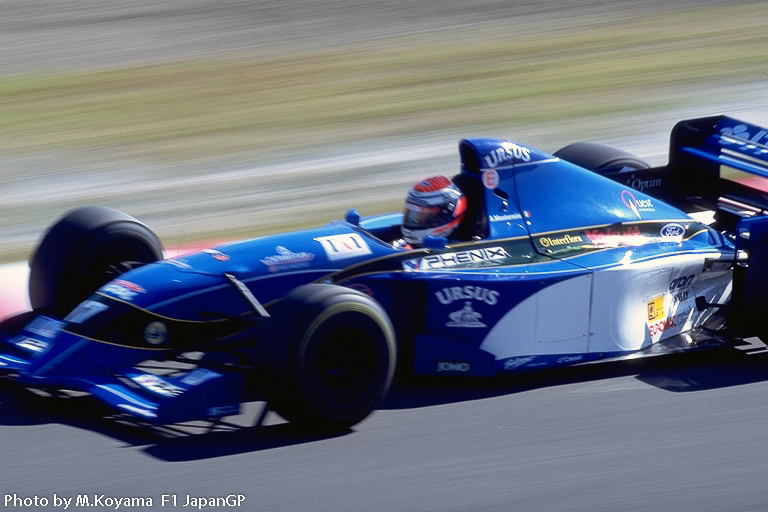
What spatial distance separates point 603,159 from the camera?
8062mm

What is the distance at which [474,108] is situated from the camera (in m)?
13.8

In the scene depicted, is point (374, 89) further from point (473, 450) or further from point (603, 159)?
point (473, 450)

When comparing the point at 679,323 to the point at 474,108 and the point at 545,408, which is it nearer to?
the point at 545,408

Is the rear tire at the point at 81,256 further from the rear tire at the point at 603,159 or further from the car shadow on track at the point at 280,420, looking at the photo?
the rear tire at the point at 603,159

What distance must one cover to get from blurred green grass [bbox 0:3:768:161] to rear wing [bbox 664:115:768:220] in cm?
558

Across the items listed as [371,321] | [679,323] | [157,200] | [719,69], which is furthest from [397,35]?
[371,321]

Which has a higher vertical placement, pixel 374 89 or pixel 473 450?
pixel 374 89

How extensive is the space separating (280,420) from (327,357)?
0.40 m

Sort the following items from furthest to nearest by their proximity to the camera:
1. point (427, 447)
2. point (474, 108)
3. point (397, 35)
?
point (397, 35) < point (474, 108) < point (427, 447)

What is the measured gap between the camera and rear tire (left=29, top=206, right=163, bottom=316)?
20.5 ft

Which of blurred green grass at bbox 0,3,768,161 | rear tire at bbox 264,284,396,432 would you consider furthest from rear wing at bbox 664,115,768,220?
blurred green grass at bbox 0,3,768,161

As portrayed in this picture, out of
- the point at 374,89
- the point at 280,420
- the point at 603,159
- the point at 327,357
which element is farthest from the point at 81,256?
the point at 374,89

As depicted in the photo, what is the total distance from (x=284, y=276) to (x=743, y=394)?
2.45 meters

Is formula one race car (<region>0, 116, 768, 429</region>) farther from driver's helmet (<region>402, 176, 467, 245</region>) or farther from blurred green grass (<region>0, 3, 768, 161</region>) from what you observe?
blurred green grass (<region>0, 3, 768, 161</region>)
